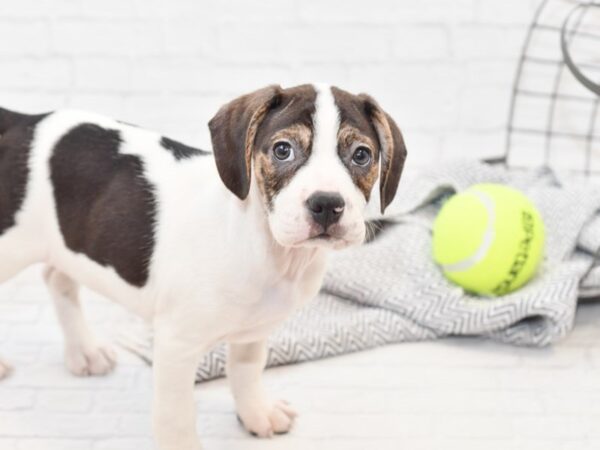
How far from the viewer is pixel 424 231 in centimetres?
317

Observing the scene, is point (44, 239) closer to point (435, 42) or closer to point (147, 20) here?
point (147, 20)

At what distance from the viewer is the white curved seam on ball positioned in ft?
9.21

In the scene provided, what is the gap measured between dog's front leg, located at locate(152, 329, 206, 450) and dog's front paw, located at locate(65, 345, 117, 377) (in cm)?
52

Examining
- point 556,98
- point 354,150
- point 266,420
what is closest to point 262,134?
point 354,150

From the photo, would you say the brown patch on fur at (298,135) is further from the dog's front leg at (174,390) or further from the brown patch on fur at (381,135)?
the dog's front leg at (174,390)

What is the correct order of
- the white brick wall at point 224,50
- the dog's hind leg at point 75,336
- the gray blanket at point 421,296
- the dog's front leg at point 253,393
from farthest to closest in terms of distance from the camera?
the white brick wall at point 224,50 < the gray blanket at point 421,296 < the dog's hind leg at point 75,336 < the dog's front leg at point 253,393

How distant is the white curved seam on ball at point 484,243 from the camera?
281cm

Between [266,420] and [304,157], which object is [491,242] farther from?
[304,157]

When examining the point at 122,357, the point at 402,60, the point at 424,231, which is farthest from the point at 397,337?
the point at 402,60

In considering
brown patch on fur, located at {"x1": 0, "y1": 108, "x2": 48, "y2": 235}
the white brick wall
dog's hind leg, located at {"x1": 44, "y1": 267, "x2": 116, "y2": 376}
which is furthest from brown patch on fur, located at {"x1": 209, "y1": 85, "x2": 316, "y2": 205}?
the white brick wall

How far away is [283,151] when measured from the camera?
1.83 metres

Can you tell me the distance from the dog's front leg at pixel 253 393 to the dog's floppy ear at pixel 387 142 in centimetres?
57

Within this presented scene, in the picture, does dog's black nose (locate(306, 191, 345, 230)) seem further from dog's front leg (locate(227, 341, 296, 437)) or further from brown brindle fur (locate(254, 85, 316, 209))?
dog's front leg (locate(227, 341, 296, 437))

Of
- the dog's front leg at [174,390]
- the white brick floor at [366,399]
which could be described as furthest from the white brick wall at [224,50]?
the dog's front leg at [174,390]
